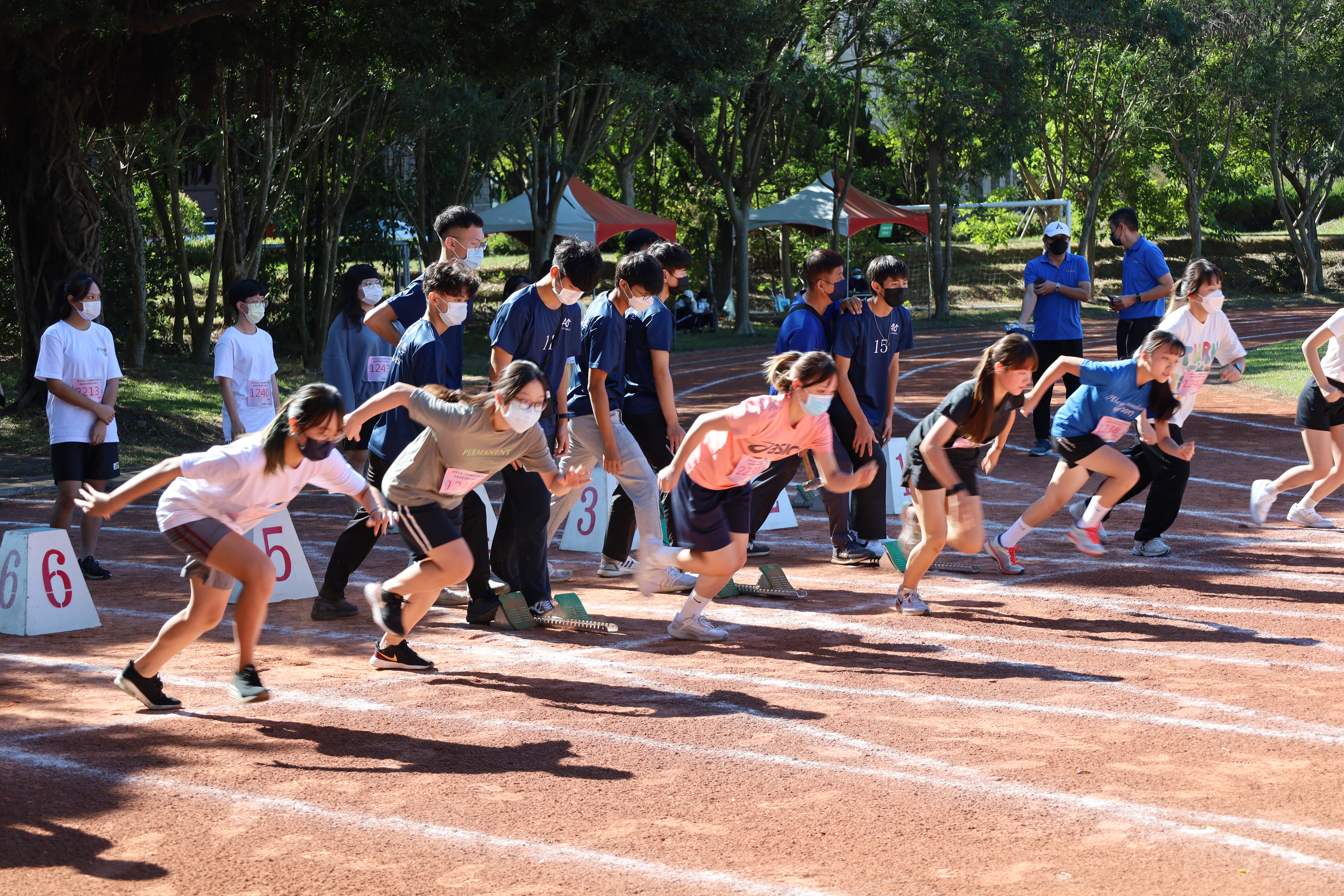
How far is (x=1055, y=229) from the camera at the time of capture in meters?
12.7

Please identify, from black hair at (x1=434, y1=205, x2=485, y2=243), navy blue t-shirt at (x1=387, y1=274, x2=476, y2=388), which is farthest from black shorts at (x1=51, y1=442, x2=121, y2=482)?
black hair at (x1=434, y1=205, x2=485, y2=243)

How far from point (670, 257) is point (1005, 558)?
115 inches

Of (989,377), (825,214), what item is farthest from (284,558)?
(825,214)

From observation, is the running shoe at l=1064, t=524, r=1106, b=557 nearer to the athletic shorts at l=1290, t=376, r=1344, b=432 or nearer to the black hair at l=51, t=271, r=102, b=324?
the athletic shorts at l=1290, t=376, r=1344, b=432

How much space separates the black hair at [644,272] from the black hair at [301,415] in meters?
2.48

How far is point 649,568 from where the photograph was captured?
24.8ft

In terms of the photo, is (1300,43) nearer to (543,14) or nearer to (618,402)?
(543,14)

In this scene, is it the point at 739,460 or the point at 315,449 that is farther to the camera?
the point at 739,460

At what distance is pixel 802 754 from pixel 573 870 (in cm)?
137

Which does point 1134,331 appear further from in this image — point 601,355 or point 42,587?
point 42,587

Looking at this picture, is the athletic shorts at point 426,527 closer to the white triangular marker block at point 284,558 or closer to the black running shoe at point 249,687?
the black running shoe at point 249,687

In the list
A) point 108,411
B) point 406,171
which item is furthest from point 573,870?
point 406,171

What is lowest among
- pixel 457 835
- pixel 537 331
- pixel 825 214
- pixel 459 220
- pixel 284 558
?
pixel 457 835

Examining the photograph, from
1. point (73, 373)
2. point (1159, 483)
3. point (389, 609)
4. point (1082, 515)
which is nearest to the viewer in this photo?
point (389, 609)
